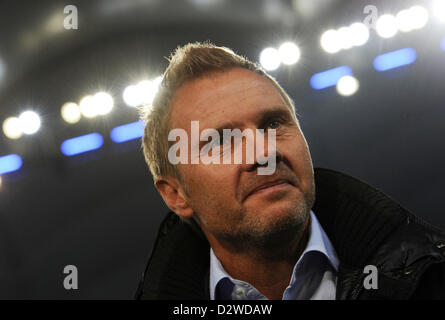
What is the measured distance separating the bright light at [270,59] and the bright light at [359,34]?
0.66m

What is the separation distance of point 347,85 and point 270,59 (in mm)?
892

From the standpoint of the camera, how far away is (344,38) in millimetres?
2816

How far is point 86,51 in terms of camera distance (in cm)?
243

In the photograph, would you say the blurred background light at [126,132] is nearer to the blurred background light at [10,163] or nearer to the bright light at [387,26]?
the blurred background light at [10,163]

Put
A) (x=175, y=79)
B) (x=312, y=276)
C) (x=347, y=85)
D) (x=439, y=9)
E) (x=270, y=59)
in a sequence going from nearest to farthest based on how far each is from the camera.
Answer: (x=312, y=276)
(x=175, y=79)
(x=270, y=59)
(x=439, y=9)
(x=347, y=85)

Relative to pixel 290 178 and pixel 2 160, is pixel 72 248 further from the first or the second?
pixel 290 178

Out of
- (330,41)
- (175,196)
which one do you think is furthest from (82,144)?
(330,41)

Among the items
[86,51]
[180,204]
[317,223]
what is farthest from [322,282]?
[86,51]

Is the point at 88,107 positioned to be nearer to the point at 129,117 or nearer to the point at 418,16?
the point at 129,117

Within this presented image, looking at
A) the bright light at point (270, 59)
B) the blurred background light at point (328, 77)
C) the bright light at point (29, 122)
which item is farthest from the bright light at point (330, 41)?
the bright light at point (29, 122)

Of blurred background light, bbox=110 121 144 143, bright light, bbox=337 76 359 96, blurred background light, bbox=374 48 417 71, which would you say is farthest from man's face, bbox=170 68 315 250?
blurred background light, bbox=374 48 417 71

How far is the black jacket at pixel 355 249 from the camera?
101 centimetres

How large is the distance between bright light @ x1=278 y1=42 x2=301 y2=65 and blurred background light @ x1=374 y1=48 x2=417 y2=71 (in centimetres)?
67

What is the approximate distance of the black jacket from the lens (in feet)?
3.32
